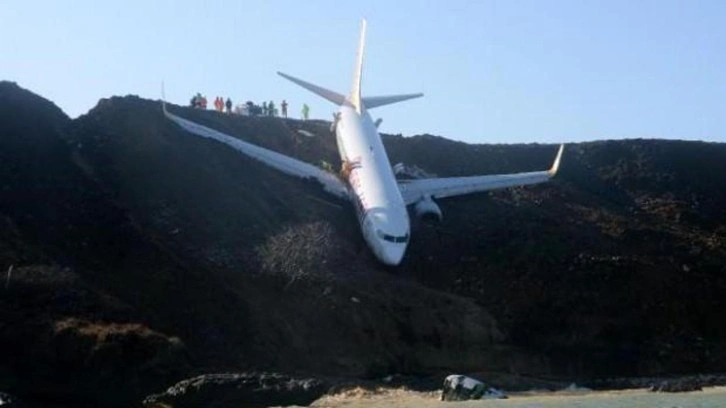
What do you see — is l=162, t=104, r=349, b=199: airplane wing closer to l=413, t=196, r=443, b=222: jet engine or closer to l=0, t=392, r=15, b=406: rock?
l=413, t=196, r=443, b=222: jet engine

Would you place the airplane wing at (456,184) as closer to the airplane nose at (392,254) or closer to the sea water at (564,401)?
the airplane nose at (392,254)

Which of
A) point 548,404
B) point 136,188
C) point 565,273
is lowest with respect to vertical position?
point 548,404

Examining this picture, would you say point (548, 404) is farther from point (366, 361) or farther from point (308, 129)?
point (308, 129)

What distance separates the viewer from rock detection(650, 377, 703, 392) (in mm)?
45688

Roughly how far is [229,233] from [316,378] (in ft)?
40.3

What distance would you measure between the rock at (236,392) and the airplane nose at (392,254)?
48.0 ft

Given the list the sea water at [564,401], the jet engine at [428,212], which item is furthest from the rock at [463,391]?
the jet engine at [428,212]

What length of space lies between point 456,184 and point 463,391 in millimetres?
23881

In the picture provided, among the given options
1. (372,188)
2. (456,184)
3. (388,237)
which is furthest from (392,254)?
(456,184)

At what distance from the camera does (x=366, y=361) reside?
47.4 metres

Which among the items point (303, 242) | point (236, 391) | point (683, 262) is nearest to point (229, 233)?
point (303, 242)

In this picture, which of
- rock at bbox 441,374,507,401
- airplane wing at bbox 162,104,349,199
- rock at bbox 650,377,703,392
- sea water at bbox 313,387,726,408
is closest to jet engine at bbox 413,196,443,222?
airplane wing at bbox 162,104,349,199

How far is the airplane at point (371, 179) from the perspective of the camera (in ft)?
182

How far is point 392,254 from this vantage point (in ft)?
179
